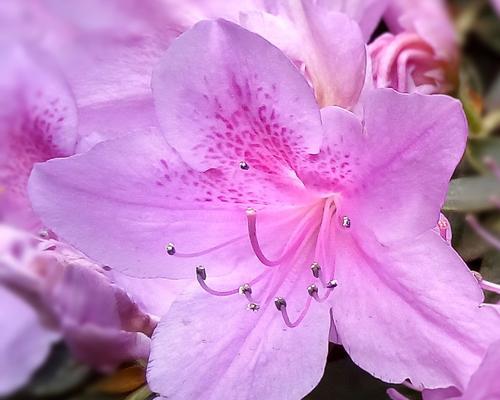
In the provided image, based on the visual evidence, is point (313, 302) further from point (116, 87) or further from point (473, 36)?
point (473, 36)

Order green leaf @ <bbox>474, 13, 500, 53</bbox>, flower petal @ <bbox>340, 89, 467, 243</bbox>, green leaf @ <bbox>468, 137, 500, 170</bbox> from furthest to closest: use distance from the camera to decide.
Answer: green leaf @ <bbox>474, 13, 500, 53</bbox>, green leaf @ <bbox>468, 137, 500, 170</bbox>, flower petal @ <bbox>340, 89, 467, 243</bbox>

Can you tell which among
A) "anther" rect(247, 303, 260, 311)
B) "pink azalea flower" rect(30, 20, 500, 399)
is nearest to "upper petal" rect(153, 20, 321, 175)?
"pink azalea flower" rect(30, 20, 500, 399)

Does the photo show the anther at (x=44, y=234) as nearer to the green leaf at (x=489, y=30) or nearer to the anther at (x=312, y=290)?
the anther at (x=312, y=290)

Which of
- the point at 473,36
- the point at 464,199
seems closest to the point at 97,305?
the point at 464,199

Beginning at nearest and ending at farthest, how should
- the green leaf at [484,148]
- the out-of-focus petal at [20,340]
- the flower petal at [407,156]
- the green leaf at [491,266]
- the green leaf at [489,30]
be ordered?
the out-of-focus petal at [20,340] < the flower petal at [407,156] < the green leaf at [491,266] < the green leaf at [484,148] < the green leaf at [489,30]

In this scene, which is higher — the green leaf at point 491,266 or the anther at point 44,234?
the green leaf at point 491,266

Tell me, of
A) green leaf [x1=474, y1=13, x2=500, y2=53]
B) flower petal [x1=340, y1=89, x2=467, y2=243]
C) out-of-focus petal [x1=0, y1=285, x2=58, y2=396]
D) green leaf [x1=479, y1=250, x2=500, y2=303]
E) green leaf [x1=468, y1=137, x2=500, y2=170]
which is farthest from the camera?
green leaf [x1=474, y1=13, x2=500, y2=53]

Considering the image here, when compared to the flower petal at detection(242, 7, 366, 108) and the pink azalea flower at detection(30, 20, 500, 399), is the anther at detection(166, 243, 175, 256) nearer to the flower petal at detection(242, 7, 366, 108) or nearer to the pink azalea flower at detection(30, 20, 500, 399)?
the pink azalea flower at detection(30, 20, 500, 399)

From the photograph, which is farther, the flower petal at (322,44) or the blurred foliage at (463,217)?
the flower petal at (322,44)

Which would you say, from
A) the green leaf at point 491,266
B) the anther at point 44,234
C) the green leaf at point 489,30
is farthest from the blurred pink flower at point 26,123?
the green leaf at point 489,30

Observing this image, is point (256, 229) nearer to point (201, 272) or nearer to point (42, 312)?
point (201, 272)
